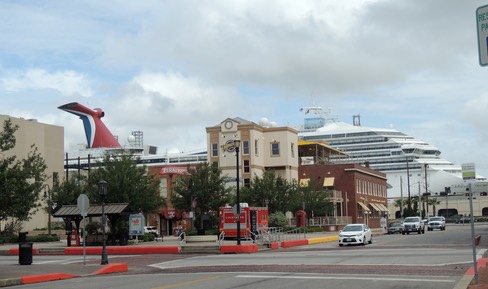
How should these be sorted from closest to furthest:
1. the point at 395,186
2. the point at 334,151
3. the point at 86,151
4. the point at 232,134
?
the point at 232,134 < the point at 334,151 < the point at 395,186 < the point at 86,151

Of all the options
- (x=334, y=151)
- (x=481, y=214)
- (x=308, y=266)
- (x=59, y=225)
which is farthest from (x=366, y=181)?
(x=308, y=266)

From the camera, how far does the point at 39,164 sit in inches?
955

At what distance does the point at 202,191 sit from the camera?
57312 mm

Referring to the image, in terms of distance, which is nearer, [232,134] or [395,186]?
[232,134]

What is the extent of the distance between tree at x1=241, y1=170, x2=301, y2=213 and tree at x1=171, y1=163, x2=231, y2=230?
16.7ft

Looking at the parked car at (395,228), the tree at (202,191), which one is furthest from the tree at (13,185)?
the parked car at (395,228)

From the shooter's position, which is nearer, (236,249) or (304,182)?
(236,249)

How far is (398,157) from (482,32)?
136520 mm

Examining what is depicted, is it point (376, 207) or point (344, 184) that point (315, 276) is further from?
point (376, 207)

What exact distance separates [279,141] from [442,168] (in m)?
76.2

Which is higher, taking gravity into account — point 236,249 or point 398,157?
point 398,157

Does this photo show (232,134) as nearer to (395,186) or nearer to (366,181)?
(366,181)

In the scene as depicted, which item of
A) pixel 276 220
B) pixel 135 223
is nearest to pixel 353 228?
pixel 135 223

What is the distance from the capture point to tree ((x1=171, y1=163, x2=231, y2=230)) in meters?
57.5
